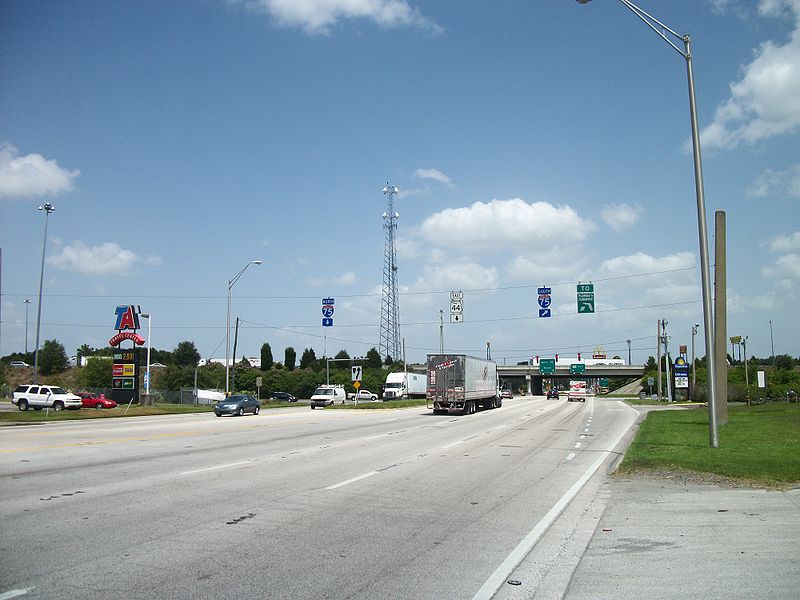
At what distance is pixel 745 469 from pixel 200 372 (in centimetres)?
10767

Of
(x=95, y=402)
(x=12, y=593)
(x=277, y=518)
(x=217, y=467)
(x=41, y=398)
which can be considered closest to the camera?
(x=12, y=593)


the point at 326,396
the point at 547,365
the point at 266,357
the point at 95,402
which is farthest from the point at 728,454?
the point at 266,357

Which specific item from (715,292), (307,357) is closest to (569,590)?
(715,292)

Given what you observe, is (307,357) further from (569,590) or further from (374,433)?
(569,590)

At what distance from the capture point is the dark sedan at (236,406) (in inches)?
1730

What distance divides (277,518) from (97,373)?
9683cm

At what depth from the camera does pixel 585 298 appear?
137 ft

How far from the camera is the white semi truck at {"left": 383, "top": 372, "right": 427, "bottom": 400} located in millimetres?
79500

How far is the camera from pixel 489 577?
6.84 m

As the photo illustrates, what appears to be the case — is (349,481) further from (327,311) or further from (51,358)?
(51,358)

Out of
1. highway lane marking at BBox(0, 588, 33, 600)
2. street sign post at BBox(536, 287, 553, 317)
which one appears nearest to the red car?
street sign post at BBox(536, 287, 553, 317)

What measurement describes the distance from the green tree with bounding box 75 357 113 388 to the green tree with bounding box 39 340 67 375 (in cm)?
2939

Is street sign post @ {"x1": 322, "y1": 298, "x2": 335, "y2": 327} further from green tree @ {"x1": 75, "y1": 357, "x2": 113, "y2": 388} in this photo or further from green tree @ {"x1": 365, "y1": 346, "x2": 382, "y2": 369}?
green tree @ {"x1": 365, "y1": 346, "x2": 382, "y2": 369}

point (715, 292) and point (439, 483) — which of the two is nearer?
point (439, 483)
